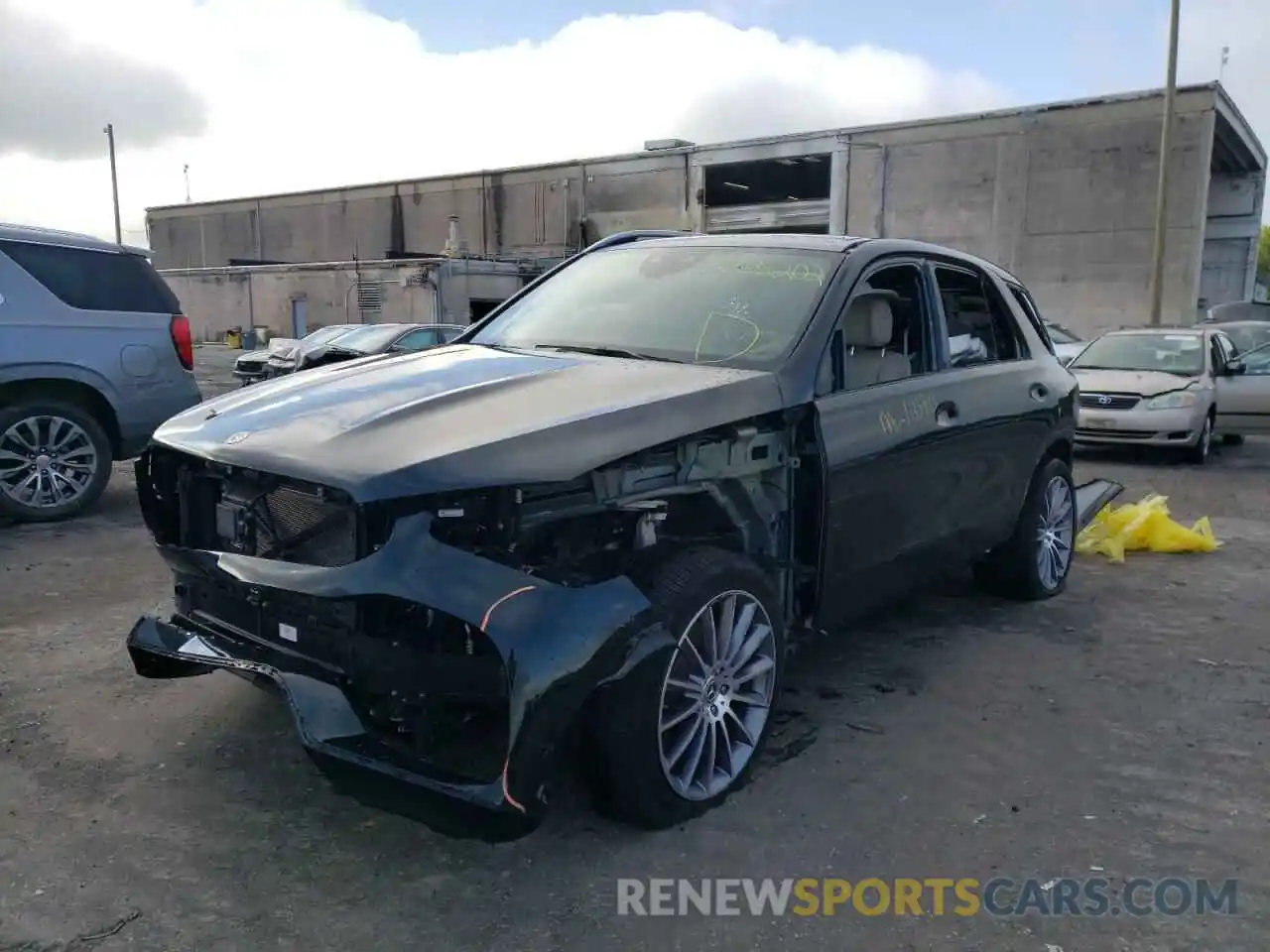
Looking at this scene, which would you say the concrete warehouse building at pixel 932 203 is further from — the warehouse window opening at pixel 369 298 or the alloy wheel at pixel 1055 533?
the alloy wheel at pixel 1055 533

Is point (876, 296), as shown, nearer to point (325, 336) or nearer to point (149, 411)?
point (149, 411)

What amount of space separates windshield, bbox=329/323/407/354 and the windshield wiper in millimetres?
12138

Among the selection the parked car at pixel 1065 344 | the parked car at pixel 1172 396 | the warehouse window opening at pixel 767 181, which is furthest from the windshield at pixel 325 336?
the warehouse window opening at pixel 767 181

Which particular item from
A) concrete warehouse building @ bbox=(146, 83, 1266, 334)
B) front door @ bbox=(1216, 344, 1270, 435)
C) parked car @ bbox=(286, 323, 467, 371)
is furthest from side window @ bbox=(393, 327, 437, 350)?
concrete warehouse building @ bbox=(146, 83, 1266, 334)

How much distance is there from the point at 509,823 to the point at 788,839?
3.08 ft

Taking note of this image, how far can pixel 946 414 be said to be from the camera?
4.42 m

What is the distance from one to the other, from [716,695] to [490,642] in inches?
35.8

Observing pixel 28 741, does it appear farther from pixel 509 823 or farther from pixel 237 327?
pixel 237 327

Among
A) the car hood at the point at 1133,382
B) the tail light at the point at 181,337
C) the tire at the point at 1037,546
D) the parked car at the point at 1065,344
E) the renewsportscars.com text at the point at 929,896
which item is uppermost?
the tail light at the point at 181,337

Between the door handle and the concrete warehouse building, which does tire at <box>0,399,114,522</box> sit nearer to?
the door handle

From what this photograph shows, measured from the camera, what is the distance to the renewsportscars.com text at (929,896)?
108 inches

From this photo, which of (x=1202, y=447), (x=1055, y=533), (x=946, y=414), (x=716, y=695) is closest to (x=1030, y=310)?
(x=1055, y=533)

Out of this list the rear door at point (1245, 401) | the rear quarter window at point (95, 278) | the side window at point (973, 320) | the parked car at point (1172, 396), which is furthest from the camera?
the rear door at point (1245, 401)

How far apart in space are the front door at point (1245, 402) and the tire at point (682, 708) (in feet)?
32.4
